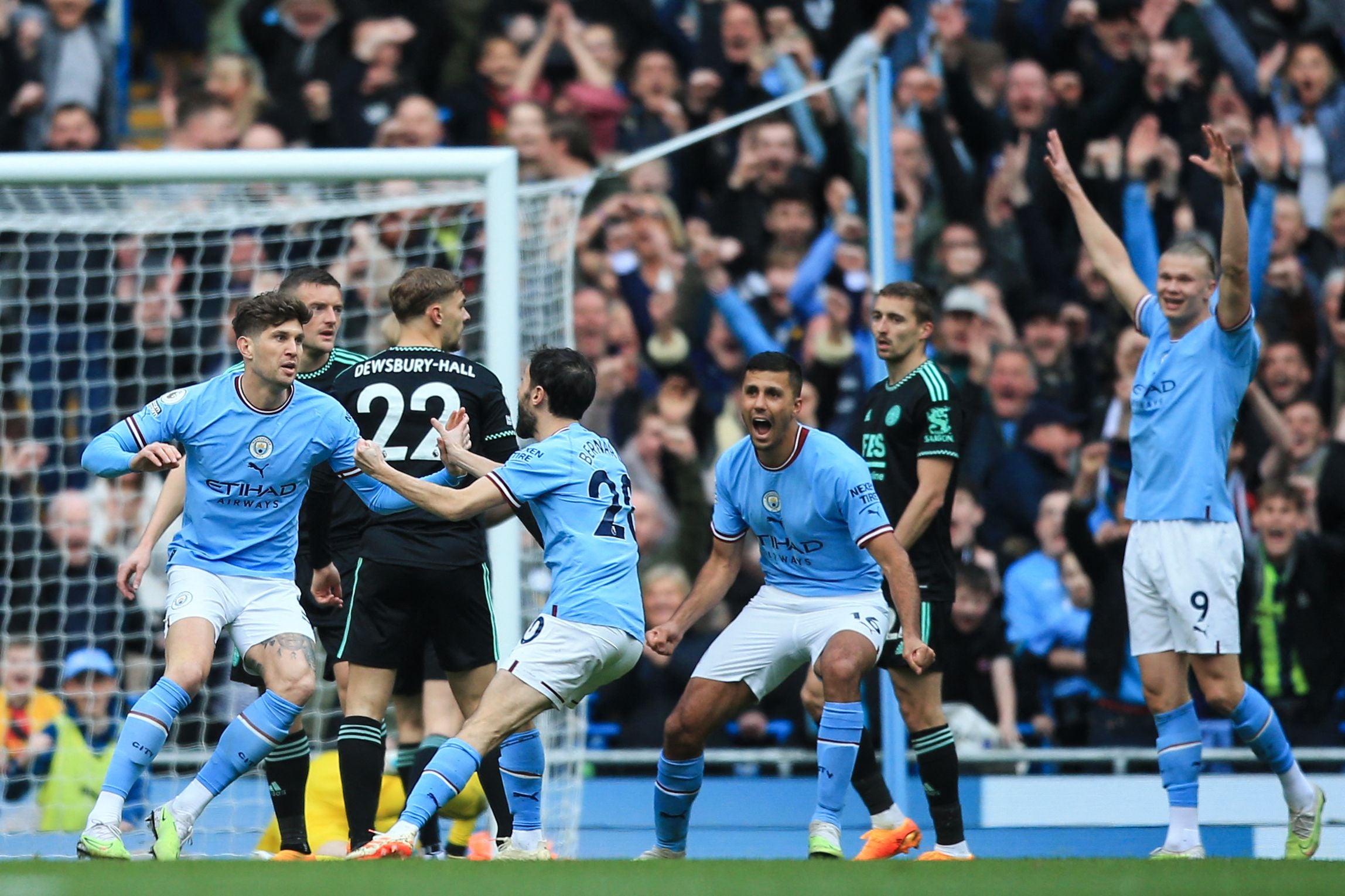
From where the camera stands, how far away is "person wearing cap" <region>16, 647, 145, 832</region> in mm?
8680

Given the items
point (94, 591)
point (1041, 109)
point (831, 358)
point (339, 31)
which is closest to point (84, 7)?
point (339, 31)

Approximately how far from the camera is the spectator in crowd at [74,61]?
11.6 meters

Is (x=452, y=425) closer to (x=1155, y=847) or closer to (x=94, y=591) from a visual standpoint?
(x=1155, y=847)

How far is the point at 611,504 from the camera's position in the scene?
6285mm

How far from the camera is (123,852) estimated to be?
5.81 m

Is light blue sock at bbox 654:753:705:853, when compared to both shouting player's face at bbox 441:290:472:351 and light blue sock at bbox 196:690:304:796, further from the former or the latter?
shouting player's face at bbox 441:290:472:351

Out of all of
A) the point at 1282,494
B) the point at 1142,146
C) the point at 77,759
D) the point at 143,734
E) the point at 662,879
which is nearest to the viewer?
the point at 662,879

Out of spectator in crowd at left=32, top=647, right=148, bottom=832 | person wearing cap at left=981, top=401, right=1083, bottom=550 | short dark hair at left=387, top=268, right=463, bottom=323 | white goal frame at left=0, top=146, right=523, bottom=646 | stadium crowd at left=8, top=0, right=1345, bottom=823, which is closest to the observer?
short dark hair at left=387, top=268, right=463, bottom=323

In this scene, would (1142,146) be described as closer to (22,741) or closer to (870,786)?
(870,786)

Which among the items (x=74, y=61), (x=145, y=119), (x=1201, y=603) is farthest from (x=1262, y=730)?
(x=145, y=119)

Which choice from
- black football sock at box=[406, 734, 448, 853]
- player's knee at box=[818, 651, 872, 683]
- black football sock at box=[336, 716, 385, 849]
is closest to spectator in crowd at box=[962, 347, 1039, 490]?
player's knee at box=[818, 651, 872, 683]

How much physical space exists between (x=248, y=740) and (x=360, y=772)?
546 millimetres

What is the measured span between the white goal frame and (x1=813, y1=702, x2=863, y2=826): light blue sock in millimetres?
1896

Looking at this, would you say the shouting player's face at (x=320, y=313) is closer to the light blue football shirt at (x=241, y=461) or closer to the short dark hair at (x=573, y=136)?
the light blue football shirt at (x=241, y=461)
